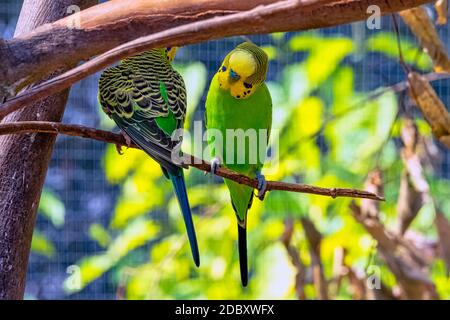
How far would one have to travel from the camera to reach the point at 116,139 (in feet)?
2.11

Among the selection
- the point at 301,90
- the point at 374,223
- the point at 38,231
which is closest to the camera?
the point at 374,223

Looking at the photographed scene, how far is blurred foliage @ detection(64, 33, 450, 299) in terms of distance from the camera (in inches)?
48.8

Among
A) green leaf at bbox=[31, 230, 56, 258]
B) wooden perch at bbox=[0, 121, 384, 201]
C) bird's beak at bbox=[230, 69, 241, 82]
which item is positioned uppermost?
bird's beak at bbox=[230, 69, 241, 82]

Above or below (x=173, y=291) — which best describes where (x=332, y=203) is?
above

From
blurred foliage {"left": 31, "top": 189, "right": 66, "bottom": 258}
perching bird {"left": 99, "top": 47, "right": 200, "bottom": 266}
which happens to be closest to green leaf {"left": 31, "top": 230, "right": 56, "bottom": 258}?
blurred foliage {"left": 31, "top": 189, "right": 66, "bottom": 258}

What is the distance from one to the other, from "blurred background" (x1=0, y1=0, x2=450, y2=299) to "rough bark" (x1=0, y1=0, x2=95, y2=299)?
1.30ft

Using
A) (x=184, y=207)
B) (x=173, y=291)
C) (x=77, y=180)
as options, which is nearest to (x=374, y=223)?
(x=173, y=291)

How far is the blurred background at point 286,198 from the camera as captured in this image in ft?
3.98

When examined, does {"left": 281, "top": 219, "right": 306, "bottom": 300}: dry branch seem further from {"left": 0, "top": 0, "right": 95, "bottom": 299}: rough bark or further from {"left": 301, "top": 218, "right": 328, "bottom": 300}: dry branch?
{"left": 0, "top": 0, "right": 95, "bottom": 299}: rough bark

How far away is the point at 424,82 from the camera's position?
3.18ft

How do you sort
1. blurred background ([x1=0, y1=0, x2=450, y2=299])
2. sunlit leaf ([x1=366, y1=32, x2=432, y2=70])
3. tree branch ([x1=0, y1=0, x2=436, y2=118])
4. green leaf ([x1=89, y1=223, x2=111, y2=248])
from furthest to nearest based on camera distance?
green leaf ([x1=89, y1=223, x2=111, y2=248]) → sunlit leaf ([x1=366, y1=32, x2=432, y2=70]) → blurred background ([x1=0, y1=0, x2=450, y2=299]) → tree branch ([x1=0, y1=0, x2=436, y2=118])

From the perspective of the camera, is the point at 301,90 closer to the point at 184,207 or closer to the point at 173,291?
the point at 173,291
